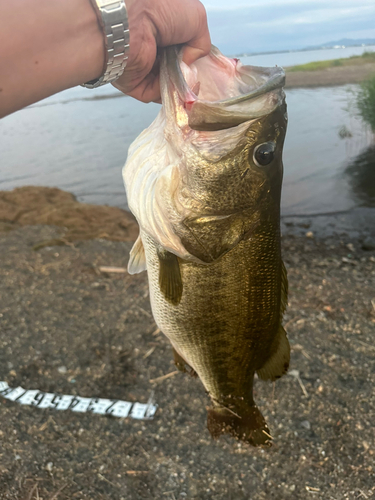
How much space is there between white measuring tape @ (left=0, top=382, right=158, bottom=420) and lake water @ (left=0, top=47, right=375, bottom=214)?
5.63 metres

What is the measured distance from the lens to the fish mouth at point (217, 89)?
1413 millimetres

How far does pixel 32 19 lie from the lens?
4.04ft

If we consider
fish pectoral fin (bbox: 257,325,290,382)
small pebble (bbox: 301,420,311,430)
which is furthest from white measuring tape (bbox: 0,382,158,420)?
fish pectoral fin (bbox: 257,325,290,382)

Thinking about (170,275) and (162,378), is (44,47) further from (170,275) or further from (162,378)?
(162,378)

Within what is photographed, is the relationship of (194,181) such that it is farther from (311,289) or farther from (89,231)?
(89,231)

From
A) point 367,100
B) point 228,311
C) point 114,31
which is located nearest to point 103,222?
point 228,311


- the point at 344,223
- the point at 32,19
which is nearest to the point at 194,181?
the point at 32,19

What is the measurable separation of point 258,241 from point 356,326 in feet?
9.76

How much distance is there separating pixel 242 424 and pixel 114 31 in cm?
204

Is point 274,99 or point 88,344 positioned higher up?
point 274,99

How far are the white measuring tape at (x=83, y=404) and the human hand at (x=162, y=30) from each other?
2.75 m

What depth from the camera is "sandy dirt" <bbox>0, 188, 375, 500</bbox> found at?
9.21ft

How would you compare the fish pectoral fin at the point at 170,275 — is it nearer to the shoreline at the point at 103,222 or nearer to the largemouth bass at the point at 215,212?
the largemouth bass at the point at 215,212

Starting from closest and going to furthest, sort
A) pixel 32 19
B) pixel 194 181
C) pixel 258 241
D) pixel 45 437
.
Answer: pixel 32 19
pixel 194 181
pixel 258 241
pixel 45 437
